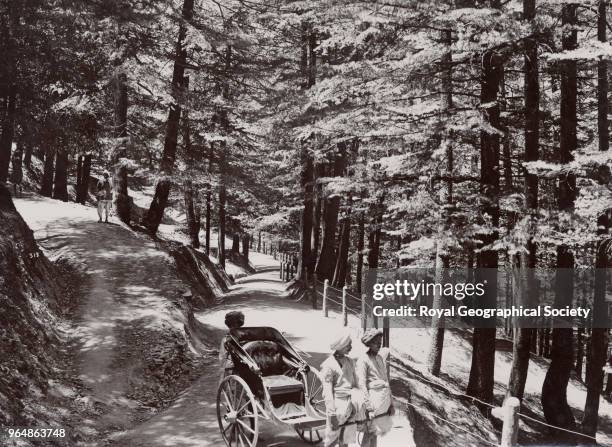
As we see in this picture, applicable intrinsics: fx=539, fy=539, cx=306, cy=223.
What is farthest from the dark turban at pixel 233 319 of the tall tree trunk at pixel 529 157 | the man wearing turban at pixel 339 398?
the tall tree trunk at pixel 529 157

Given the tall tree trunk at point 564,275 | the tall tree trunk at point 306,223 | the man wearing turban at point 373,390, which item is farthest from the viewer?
the tall tree trunk at point 306,223

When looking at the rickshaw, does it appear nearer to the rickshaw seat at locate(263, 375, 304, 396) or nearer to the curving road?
the rickshaw seat at locate(263, 375, 304, 396)

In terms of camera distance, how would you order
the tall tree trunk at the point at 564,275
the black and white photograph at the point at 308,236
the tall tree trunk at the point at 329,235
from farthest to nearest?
the tall tree trunk at the point at 329,235 → the tall tree trunk at the point at 564,275 → the black and white photograph at the point at 308,236

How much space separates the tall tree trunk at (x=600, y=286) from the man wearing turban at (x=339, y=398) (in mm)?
8398

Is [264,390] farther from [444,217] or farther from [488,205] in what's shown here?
[488,205]

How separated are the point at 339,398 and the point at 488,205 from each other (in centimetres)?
743

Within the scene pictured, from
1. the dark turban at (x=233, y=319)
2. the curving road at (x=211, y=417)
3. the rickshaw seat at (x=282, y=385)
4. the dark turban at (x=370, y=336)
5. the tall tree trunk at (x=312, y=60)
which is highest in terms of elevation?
the tall tree trunk at (x=312, y=60)

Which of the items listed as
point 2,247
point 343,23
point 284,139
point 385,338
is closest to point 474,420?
point 385,338

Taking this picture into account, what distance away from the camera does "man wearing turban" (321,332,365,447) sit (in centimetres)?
620

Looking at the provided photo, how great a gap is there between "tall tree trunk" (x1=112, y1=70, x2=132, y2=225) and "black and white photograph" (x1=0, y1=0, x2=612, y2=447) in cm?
8

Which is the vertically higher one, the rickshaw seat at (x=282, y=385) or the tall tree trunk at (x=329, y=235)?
the tall tree trunk at (x=329, y=235)

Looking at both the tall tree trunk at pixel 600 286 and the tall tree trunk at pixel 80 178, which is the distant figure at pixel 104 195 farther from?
the tall tree trunk at pixel 600 286

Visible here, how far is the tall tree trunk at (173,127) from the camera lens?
17.9m

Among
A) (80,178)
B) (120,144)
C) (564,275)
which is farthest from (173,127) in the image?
(80,178)
